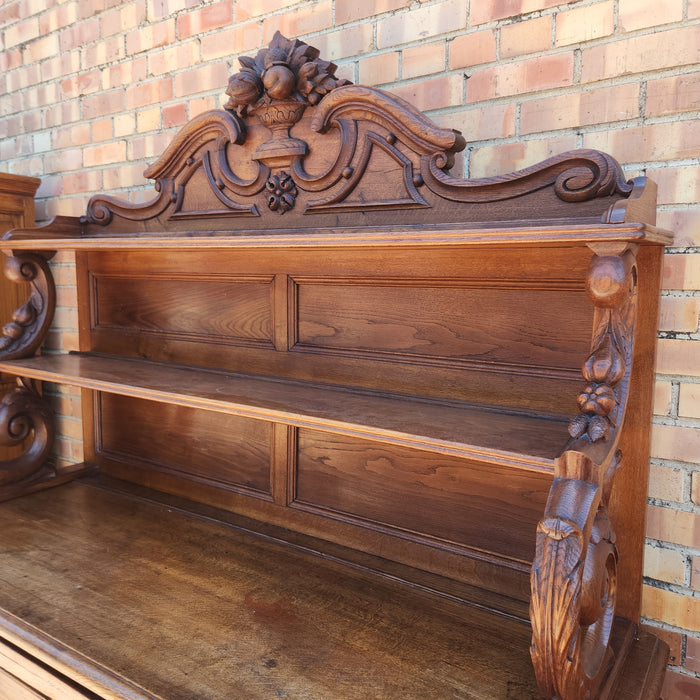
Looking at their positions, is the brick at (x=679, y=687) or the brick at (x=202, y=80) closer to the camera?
the brick at (x=679, y=687)

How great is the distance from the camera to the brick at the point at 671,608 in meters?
1.22

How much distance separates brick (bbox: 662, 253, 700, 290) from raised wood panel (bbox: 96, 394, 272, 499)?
1.03 m

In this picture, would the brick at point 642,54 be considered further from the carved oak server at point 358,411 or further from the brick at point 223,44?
the brick at point 223,44

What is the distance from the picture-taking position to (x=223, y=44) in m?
1.82

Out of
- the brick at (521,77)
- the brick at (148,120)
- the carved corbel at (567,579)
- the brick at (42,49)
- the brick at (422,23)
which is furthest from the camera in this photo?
the brick at (42,49)

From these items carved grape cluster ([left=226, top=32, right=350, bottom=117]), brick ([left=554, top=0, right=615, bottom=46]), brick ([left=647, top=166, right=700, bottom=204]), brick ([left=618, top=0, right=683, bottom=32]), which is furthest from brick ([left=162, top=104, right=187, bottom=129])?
brick ([left=647, top=166, right=700, bottom=204])

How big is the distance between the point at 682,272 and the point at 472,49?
0.68m

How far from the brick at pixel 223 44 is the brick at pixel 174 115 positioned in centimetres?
13

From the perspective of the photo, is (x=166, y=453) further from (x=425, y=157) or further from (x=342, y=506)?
(x=425, y=157)

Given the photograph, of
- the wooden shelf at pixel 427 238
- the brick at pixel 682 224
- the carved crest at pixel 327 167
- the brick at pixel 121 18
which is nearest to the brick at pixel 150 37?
the brick at pixel 121 18

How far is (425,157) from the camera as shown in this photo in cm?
132

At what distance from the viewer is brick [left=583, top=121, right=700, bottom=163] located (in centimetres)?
116

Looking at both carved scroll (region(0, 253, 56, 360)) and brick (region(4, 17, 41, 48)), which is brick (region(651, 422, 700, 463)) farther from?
brick (region(4, 17, 41, 48))

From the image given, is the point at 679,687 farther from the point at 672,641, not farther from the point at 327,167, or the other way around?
the point at 327,167
